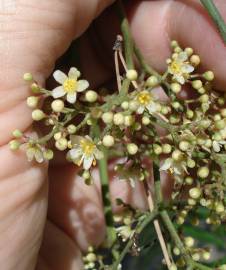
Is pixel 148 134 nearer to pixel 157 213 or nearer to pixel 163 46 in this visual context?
pixel 157 213

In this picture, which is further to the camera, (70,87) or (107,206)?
(107,206)

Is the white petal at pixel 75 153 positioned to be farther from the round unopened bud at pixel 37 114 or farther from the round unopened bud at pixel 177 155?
the round unopened bud at pixel 177 155

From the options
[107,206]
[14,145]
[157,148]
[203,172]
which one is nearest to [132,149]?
[157,148]

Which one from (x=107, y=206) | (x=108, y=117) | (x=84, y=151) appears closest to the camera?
(x=108, y=117)

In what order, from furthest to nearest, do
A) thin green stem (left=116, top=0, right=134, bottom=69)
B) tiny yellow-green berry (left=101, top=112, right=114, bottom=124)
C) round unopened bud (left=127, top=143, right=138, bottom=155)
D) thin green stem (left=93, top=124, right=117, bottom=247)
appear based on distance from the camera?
thin green stem (left=93, top=124, right=117, bottom=247) → thin green stem (left=116, top=0, right=134, bottom=69) → round unopened bud (left=127, top=143, right=138, bottom=155) → tiny yellow-green berry (left=101, top=112, right=114, bottom=124)

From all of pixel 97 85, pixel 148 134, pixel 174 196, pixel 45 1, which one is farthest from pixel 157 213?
pixel 97 85

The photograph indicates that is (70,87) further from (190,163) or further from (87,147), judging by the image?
(190,163)

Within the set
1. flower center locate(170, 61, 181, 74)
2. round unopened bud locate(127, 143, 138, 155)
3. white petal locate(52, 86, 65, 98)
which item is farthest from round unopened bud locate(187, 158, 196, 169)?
white petal locate(52, 86, 65, 98)

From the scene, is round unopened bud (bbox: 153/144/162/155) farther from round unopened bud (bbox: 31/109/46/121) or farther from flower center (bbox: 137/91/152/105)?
round unopened bud (bbox: 31/109/46/121)
